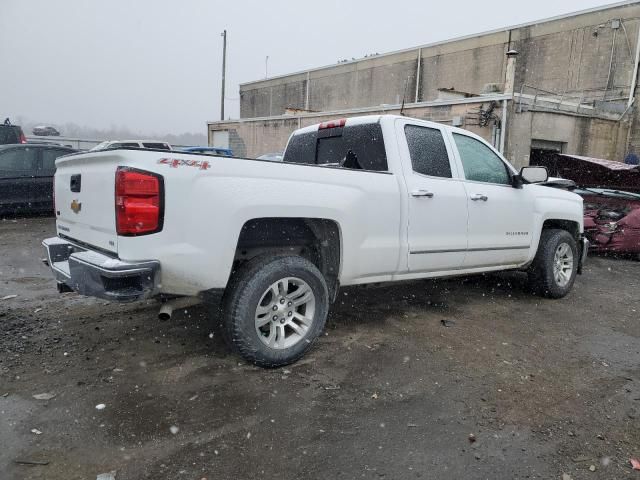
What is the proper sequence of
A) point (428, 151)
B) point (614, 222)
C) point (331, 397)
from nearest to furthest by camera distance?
point (331, 397), point (428, 151), point (614, 222)

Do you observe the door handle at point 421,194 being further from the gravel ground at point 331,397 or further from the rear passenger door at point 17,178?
the rear passenger door at point 17,178

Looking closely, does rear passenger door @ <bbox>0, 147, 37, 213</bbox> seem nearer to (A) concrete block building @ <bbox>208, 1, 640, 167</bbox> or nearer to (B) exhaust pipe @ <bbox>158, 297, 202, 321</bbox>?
(B) exhaust pipe @ <bbox>158, 297, 202, 321</bbox>

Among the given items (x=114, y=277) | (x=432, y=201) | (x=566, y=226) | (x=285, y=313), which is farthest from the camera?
(x=566, y=226)

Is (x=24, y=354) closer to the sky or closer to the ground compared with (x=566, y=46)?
closer to the ground

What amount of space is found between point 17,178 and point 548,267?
32.5 ft

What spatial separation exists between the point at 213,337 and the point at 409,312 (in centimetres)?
199

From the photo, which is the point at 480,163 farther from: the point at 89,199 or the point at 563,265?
the point at 89,199

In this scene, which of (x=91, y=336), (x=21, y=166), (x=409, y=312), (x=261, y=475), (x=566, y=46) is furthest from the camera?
(x=566, y=46)

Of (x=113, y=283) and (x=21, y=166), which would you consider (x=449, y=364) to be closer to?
(x=113, y=283)

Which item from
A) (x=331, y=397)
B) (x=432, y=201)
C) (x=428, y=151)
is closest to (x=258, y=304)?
(x=331, y=397)

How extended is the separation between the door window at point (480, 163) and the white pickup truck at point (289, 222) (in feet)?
0.05

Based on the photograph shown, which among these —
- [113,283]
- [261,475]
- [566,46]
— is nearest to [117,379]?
[113,283]

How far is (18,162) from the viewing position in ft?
32.1

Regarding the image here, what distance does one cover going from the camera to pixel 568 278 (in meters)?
5.74
